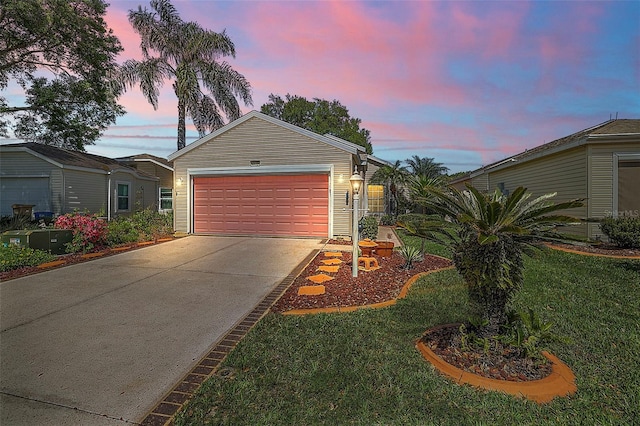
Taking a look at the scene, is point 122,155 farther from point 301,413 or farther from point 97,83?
point 301,413

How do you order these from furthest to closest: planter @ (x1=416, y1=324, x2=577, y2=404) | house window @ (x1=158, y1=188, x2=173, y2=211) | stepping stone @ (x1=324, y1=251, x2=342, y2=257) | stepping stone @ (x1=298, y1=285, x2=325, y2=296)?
house window @ (x1=158, y1=188, x2=173, y2=211)
stepping stone @ (x1=324, y1=251, x2=342, y2=257)
stepping stone @ (x1=298, y1=285, x2=325, y2=296)
planter @ (x1=416, y1=324, x2=577, y2=404)

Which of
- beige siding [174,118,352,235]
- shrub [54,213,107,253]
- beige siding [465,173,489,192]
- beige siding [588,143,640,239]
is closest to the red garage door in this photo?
beige siding [174,118,352,235]

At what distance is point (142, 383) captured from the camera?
2.60 meters

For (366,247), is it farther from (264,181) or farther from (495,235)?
(264,181)

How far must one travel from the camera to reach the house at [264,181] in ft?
35.2

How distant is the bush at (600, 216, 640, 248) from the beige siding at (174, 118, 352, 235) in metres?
7.15

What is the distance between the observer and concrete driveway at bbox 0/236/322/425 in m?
2.39

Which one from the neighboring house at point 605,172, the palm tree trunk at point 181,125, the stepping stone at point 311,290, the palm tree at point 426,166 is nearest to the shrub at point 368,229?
the stepping stone at point 311,290

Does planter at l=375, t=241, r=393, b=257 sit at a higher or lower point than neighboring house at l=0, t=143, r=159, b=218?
lower

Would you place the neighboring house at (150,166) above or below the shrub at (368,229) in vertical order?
above

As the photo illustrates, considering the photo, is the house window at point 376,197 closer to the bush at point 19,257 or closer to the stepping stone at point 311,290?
the stepping stone at point 311,290

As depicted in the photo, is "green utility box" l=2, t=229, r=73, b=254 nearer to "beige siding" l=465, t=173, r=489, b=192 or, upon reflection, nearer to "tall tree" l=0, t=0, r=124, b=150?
"tall tree" l=0, t=0, r=124, b=150

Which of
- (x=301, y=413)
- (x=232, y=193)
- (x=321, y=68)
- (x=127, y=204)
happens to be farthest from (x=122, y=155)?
(x=301, y=413)

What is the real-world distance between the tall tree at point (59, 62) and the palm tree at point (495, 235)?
15.9m
